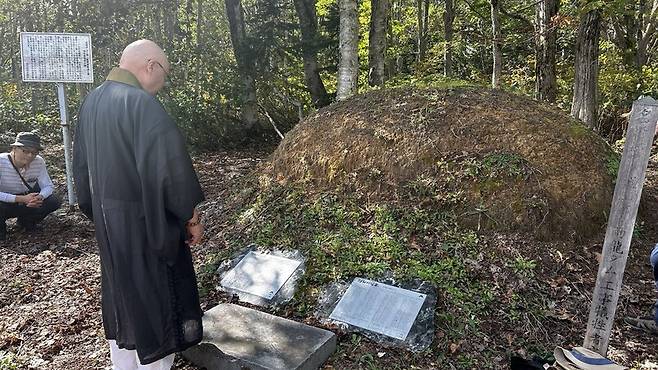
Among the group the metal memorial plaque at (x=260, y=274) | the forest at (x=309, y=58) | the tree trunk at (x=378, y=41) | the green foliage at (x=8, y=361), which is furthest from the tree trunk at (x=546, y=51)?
the green foliage at (x=8, y=361)

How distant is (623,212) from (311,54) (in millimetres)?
9160

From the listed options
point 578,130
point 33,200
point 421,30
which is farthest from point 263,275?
point 421,30

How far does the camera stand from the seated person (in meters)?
5.52

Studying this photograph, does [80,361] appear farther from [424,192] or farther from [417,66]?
[417,66]

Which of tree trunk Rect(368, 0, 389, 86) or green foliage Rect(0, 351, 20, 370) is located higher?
tree trunk Rect(368, 0, 389, 86)

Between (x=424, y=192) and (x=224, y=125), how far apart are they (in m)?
7.09

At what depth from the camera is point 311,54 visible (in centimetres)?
1105

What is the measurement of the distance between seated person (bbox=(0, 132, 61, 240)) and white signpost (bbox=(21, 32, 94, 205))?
2.95ft

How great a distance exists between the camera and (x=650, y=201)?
545cm

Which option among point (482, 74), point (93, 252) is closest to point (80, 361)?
point (93, 252)

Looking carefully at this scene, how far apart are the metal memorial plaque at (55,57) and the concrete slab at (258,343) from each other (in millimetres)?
4869

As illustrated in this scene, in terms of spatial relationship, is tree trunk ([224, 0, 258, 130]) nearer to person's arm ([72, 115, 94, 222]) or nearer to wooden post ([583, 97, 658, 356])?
person's arm ([72, 115, 94, 222])

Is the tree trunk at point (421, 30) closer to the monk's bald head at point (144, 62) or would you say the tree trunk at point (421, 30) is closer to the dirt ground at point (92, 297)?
the dirt ground at point (92, 297)

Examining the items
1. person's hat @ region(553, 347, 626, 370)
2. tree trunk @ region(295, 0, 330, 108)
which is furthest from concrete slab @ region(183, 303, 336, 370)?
tree trunk @ region(295, 0, 330, 108)
